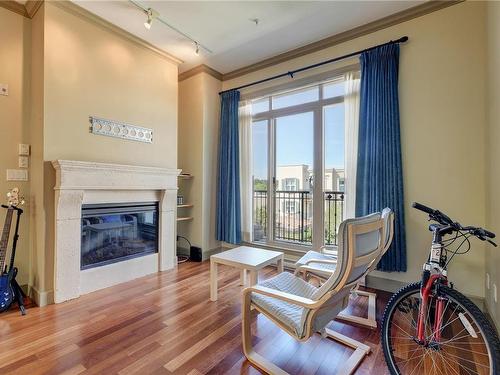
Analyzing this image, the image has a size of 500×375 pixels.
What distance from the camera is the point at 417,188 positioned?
2.60 meters

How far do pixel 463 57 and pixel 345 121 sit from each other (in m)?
1.16

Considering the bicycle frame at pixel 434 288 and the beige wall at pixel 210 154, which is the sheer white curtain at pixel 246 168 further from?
the bicycle frame at pixel 434 288

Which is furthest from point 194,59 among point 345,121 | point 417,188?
point 417,188

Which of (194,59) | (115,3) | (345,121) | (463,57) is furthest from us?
(194,59)

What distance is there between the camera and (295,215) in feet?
12.2

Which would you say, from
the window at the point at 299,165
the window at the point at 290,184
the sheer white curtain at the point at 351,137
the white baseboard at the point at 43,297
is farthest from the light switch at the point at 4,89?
the sheer white curtain at the point at 351,137

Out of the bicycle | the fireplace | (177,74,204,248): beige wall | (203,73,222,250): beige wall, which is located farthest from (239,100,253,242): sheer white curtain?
the bicycle

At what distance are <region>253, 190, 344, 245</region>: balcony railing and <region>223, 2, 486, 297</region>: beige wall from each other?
32.4 inches

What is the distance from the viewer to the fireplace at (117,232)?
9.10 ft

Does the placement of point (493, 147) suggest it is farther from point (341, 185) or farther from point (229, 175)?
point (229, 175)

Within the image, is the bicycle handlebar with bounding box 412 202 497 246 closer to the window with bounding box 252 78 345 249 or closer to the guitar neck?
the window with bounding box 252 78 345 249

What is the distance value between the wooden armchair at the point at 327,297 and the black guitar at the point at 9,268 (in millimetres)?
2221

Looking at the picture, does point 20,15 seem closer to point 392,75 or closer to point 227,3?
point 227,3

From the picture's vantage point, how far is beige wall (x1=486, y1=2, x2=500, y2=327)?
1.83 metres
